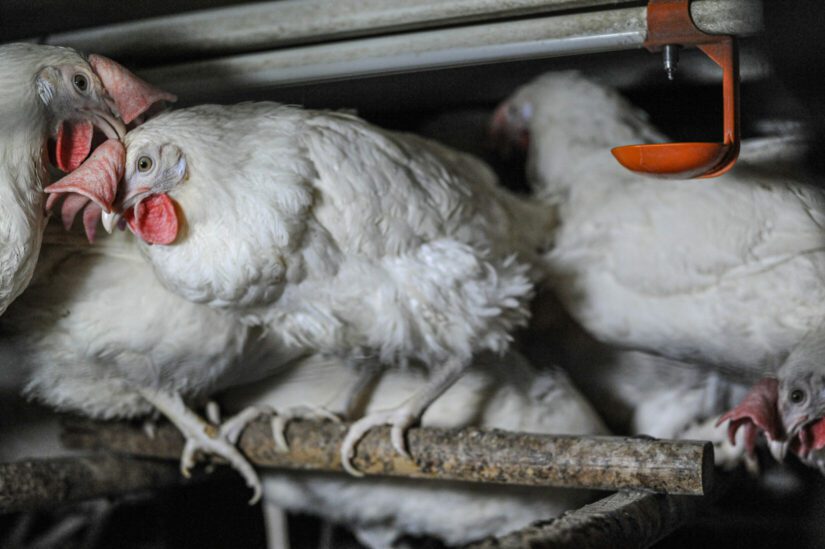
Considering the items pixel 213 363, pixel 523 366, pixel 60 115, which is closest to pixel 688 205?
pixel 523 366

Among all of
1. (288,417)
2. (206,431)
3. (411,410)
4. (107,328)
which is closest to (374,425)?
(411,410)

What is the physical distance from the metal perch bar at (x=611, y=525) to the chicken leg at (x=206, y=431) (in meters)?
0.57

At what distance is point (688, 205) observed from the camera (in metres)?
1.30

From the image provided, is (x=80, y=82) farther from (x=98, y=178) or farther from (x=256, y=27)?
(x=256, y=27)

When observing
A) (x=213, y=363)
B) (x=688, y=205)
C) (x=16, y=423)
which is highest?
(x=688, y=205)

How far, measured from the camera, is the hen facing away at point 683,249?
118 cm

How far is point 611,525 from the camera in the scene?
2.96 ft

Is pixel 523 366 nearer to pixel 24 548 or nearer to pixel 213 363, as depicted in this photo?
pixel 213 363

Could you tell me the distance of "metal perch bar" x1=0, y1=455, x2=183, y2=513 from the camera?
3.99 ft

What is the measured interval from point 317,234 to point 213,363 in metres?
0.31

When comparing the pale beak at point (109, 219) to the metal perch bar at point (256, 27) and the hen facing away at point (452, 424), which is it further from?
the hen facing away at point (452, 424)

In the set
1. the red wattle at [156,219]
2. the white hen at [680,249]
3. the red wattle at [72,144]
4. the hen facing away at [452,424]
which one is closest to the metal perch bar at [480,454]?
the hen facing away at [452,424]

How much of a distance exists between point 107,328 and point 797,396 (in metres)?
0.99

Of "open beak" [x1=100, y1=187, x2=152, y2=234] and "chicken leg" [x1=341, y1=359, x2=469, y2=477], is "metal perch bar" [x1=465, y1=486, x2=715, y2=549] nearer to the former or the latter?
"chicken leg" [x1=341, y1=359, x2=469, y2=477]
